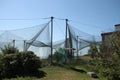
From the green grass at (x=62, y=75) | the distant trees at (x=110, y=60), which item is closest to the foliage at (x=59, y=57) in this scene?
the green grass at (x=62, y=75)

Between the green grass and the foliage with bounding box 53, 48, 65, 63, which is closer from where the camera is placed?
the green grass

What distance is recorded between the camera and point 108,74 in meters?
9.05

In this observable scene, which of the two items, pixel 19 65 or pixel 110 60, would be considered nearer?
pixel 110 60

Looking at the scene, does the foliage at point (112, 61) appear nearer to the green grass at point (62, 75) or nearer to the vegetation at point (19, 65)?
the green grass at point (62, 75)

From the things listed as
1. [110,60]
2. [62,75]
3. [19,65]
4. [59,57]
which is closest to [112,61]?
[110,60]

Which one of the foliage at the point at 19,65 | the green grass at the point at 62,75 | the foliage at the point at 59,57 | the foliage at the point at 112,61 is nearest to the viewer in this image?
the foliage at the point at 112,61

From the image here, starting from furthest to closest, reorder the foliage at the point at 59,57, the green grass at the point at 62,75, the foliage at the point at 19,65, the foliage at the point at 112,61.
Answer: the foliage at the point at 59,57, the foliage at the point at 19,65, the green grass at the point at 62,75, the foliage at the point at 112,61

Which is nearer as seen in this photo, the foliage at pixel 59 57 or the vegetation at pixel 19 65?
the vegetation at pixel 19 65

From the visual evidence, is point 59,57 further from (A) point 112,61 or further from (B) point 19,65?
(A) point 112,61

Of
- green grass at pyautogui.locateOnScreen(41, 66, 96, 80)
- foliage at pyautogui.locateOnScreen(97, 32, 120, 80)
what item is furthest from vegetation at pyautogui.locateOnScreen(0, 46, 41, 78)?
foliage at pyautogui.locateOnScreen(97, 32, 120, 80)

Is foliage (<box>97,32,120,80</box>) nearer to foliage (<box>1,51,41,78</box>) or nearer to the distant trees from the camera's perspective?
the distant trees

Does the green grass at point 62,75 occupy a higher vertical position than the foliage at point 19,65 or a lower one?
lower

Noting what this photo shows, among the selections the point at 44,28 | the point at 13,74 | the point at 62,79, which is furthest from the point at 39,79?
the point at 44,28

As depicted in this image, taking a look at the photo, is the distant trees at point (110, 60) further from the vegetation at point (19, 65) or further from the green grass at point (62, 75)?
the vegetation at point (19, 65)
